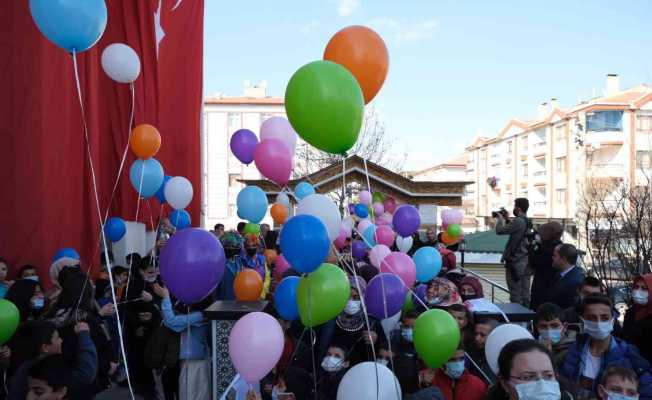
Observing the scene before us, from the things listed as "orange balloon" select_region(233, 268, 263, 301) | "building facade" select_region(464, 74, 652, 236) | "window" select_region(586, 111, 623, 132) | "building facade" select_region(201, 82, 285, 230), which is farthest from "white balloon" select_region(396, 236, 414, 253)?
"window" select_region(586, 111, 623, 132)

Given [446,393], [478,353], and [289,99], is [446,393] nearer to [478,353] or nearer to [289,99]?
[478,353]

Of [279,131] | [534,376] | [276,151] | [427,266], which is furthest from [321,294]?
[427,266]

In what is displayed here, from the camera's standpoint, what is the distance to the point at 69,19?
3590 mm

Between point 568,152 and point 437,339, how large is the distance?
41.8m

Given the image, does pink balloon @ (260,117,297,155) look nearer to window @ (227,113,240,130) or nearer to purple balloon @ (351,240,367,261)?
purple balloon @ (351,240,367,261)

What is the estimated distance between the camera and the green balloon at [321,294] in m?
3.18

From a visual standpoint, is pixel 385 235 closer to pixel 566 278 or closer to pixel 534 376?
pixel 566 278

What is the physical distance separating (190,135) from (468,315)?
26.2 ft

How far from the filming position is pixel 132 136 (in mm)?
6156

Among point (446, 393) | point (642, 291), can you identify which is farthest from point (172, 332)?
point (642, 291)

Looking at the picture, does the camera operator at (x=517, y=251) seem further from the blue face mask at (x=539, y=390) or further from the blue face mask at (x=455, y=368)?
the blue face mask at (x=539, y=390)

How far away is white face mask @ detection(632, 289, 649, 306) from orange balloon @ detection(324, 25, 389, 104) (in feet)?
8.19

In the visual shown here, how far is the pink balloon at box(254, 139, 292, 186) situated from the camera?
15.1 ft

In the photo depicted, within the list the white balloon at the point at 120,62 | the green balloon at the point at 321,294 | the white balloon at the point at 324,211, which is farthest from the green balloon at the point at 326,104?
the white balloon at the point at 120,62
